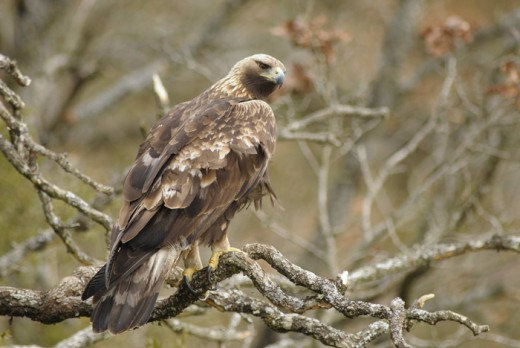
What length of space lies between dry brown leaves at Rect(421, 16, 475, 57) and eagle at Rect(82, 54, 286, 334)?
3145 mm

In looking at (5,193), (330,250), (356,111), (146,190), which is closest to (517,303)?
(330,250)

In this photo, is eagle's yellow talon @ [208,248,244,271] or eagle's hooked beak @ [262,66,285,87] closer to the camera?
A: eagle's yellow talon @ [208,248,244,271]

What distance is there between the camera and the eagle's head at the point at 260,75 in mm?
6559

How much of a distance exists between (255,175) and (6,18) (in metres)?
Answer: 7.30

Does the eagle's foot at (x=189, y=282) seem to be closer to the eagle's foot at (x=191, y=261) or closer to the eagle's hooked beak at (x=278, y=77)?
the eagle's foot at (x=191, y=261)

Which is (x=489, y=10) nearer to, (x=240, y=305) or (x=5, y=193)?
(x=5, y=193)

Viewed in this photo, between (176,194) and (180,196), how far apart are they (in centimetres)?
3

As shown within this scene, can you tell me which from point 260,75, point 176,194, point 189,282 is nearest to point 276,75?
point 260,75

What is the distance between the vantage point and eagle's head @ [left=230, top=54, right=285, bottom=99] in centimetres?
656

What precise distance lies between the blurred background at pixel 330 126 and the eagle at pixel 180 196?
3.26 ft

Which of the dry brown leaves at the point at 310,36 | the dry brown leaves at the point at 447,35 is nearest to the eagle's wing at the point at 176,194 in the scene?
the dry brown leaves at the point at 310,36

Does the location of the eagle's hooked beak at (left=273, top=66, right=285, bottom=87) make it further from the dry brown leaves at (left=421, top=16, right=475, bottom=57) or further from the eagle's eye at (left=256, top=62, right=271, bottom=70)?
the dry brown leaves at (left=421, top=16, right=475, bottom=57)

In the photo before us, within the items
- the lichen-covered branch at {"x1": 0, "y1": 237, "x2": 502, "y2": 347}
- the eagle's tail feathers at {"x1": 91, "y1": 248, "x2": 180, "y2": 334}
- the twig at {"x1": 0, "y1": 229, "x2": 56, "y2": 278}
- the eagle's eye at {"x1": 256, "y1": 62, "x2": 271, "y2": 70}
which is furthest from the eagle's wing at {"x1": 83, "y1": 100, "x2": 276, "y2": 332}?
Result: the twig at {"x1": 0, "y1": 229, "x2": 56, "y2": 278}

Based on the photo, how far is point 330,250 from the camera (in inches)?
307
